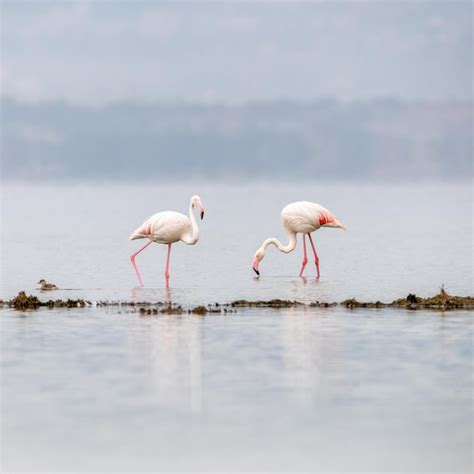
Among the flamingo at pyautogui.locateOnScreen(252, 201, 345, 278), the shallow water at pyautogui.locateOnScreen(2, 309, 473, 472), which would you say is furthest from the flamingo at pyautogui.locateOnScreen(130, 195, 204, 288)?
the shallow water at pyautogui.locateOnScreen(2, 309, 473, 472)

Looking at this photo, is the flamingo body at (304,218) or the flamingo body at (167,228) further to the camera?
the flamingo body at (304,218)

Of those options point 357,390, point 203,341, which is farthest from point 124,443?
point 203,341

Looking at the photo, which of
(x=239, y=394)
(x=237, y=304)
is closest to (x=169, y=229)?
(x=237, y=304)

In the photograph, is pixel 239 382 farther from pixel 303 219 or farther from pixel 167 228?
pixel 303 219

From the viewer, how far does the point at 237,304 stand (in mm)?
19812

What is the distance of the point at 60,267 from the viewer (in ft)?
92.9

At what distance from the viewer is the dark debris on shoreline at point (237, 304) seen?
19031mm

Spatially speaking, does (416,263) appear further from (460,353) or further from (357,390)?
(357,390)

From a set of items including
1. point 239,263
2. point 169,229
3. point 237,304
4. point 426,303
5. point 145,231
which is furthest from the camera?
point 239,263

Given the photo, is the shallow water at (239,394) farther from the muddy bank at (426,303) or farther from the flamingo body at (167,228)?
the flamingo body at (167,228)

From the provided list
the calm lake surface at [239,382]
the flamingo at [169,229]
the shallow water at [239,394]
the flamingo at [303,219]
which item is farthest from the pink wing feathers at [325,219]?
the shallow water at [239,394]

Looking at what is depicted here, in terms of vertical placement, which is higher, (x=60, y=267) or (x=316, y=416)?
(x=60, y=267)

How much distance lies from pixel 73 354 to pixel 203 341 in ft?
5.67

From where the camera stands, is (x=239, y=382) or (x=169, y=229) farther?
(x=169, y=229)
